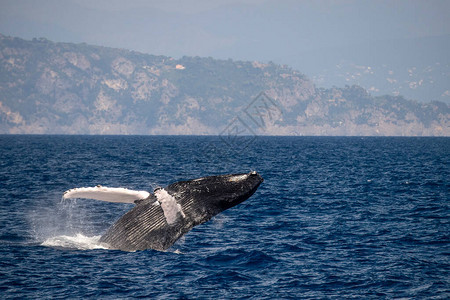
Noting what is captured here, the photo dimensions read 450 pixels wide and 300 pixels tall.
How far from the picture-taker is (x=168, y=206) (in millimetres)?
15789

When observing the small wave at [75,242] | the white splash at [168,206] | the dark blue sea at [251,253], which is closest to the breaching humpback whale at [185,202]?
the white splash at [168,206]

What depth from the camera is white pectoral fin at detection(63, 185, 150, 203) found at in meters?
14.9

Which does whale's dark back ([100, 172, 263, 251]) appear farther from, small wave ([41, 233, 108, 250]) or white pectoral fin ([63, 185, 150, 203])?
small wave ([41, 233, 108, 250])

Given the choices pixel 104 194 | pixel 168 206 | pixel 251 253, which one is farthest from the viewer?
pixel 251 253

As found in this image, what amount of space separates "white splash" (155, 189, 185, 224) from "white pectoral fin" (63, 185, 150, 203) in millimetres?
559

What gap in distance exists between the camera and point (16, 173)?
54438 millimetres

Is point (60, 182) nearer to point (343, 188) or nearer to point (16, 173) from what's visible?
point (16, 173)

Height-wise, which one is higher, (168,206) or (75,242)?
(168,206)

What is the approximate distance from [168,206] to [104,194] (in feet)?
6.26

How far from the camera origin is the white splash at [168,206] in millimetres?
15734

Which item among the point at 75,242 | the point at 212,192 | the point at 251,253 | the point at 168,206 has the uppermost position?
the point at 212,192

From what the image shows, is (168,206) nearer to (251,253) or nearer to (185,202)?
(185,202)

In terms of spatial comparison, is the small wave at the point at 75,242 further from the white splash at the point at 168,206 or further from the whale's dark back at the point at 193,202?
the white splash at the point at 168,206

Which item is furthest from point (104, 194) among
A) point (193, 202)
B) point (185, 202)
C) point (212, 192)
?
point (212, 192)
